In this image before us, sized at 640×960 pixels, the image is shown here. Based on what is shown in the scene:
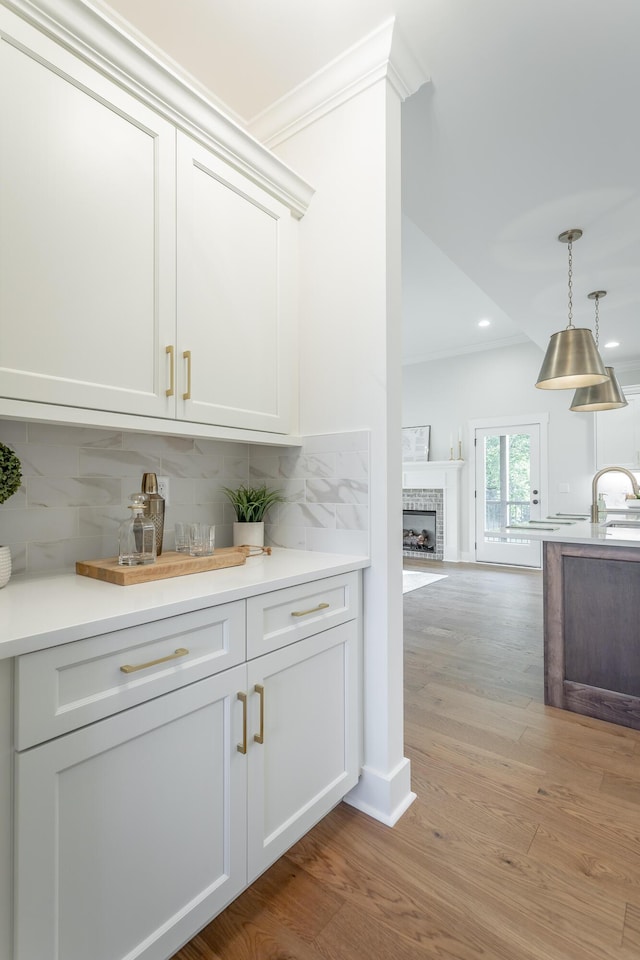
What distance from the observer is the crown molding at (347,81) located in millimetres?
1646

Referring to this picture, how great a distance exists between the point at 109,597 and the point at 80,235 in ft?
3.03

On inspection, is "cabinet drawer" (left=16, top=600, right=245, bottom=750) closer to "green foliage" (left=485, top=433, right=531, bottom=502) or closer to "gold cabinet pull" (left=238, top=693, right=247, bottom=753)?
"gold cabinet pull" (left=238, top=693, right=247, bottom=753)

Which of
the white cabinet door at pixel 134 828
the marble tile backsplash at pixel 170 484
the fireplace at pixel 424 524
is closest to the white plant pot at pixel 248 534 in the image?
the marble tile backsplash at pixel 170 484

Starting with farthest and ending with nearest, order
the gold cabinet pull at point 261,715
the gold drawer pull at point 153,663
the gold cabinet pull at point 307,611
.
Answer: the gold cabinet pull at point 307,611 < the gold cabinet pull at point 261,715 < the gold drawer pull at point 153,663

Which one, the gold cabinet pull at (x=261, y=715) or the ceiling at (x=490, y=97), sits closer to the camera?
the gold cabinet pull at (x=261, y=715)

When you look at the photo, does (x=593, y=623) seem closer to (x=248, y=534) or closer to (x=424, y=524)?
(x=248, y=534)

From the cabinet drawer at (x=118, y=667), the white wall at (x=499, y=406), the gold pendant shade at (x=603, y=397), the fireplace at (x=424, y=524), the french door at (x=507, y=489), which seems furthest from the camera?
the fireplace at (x=424, y=524)

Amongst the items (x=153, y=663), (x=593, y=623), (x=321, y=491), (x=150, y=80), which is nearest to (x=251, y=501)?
(x=321, y=491)

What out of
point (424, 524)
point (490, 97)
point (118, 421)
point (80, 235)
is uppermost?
point (490, 97)

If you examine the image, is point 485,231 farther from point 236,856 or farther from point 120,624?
point 236,856

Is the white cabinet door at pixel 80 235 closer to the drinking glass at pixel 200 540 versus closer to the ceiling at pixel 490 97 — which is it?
the drinking glass at pixel 200 540

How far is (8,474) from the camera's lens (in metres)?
1.17

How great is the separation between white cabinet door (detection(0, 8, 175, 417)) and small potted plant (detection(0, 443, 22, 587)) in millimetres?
175

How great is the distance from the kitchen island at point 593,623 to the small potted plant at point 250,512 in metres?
1.46
